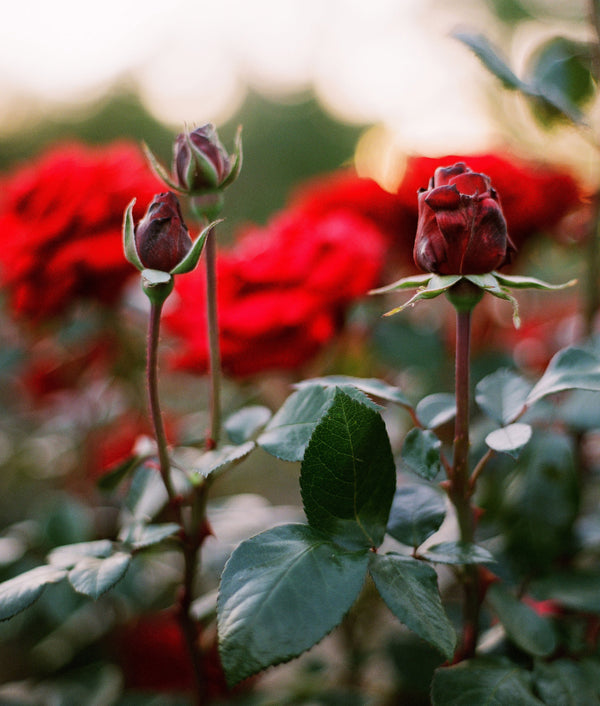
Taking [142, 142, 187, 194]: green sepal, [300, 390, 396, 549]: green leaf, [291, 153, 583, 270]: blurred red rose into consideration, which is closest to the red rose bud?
[142, 142, 187, 194]: green sepal

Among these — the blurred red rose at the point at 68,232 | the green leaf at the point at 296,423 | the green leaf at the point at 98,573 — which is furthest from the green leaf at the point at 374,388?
the blurred red rose at the point at 68,232

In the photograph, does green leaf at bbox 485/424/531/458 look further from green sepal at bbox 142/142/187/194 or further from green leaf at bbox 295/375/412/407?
green sepal at bbox 142/142/187/194

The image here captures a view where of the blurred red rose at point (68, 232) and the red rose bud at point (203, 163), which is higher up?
the red rose bud at point (203, 163)

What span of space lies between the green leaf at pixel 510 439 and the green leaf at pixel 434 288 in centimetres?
6

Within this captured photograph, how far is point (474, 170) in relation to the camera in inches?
18.8

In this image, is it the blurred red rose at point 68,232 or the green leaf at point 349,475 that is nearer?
the green leaf at point 349,475

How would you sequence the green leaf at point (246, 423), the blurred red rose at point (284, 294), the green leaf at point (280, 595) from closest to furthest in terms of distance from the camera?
the green leaf at point (280, 595)
the green leaf at point (246, 423)
the blurred red rose at point (284, 294)

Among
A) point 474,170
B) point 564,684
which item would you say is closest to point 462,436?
point 564,684

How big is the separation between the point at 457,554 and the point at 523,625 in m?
0.06

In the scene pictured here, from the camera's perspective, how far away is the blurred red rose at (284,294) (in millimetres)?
433

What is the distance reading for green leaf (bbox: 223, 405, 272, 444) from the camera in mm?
311

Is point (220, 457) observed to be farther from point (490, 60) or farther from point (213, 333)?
point (490, 60)

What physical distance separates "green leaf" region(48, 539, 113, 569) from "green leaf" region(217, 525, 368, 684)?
82mm

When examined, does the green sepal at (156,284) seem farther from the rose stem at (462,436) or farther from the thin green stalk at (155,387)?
the rose stem at (462,436)
